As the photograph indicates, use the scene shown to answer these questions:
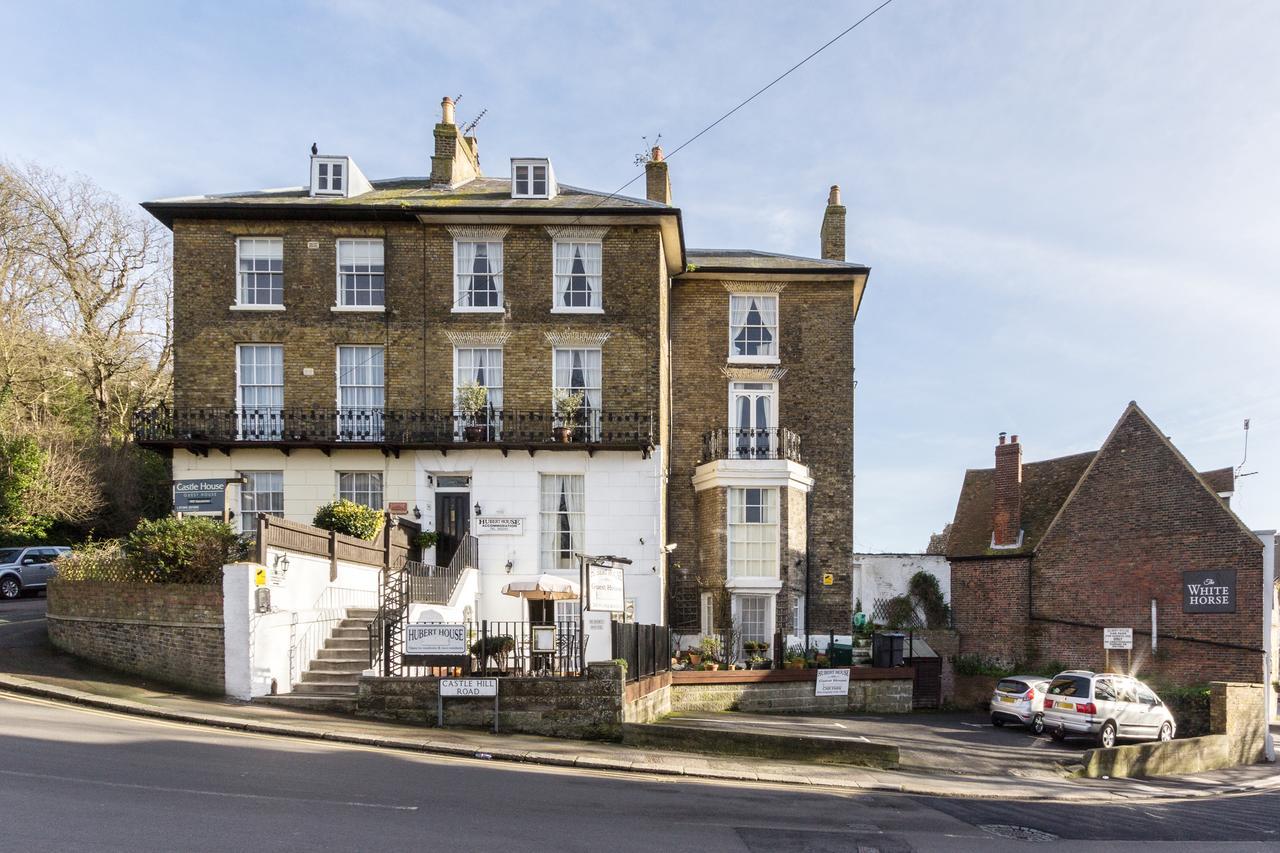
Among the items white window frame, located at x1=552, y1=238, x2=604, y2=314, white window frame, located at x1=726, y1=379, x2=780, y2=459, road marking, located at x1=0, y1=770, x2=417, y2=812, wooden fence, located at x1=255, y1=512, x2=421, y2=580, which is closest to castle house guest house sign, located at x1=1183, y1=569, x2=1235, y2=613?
white window frame, located at x1=726, y1=379, x2=780, y2=459

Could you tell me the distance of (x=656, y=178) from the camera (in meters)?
28.4

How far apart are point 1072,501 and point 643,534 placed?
43.4ft

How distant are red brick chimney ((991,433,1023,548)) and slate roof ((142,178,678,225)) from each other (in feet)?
44.9

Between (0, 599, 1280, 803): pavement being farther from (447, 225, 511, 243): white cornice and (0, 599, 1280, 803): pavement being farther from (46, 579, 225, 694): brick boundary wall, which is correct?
(447, 225, 511, 243): white cornice

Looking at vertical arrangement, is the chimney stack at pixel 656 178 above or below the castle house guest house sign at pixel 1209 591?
above

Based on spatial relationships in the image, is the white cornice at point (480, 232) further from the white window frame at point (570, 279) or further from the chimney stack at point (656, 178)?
the chimney stack at point (656, 178)

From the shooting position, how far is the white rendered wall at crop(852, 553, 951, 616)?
99.4ft

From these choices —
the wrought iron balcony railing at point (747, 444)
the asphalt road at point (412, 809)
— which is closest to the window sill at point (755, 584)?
the wrought iron balcony railing at point (747, 444)

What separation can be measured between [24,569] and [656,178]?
21.8m

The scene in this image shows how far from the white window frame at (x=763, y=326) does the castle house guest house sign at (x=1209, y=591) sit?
12.5m

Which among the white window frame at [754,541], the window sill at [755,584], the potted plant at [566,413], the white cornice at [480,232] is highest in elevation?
the white cornice at [480,232]

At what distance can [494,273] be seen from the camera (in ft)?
81.8

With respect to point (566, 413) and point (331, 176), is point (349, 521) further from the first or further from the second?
point (331, 176)

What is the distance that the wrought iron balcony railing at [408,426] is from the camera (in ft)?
78.6
